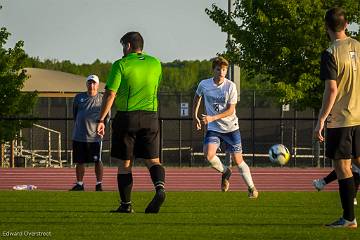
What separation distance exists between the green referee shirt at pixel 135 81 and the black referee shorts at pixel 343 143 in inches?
104

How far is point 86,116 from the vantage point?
65.4 ft

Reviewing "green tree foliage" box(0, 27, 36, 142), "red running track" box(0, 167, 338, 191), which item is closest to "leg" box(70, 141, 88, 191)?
"red running track" box(0, 167, 338, 191)

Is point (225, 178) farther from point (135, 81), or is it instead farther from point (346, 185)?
point (346, 185)

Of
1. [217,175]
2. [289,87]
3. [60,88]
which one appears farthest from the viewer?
[60,88]

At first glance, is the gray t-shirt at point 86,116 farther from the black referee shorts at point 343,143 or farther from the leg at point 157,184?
the black referee shorts at point 343,143

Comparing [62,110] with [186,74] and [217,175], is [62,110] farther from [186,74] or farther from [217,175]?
[186,74]

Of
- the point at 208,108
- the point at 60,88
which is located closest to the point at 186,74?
the point at 60,88

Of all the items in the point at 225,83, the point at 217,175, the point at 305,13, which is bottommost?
the point at 217,175

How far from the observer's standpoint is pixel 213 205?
15.5 metres

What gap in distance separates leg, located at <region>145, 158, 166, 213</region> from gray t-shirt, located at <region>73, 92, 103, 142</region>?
641 cm

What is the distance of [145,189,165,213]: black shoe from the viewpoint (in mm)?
13375

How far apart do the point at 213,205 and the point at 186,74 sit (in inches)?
2902

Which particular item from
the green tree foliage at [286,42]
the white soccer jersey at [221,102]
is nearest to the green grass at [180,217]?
the white soccer jersey at [221,102]

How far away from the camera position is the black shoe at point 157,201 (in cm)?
1338
